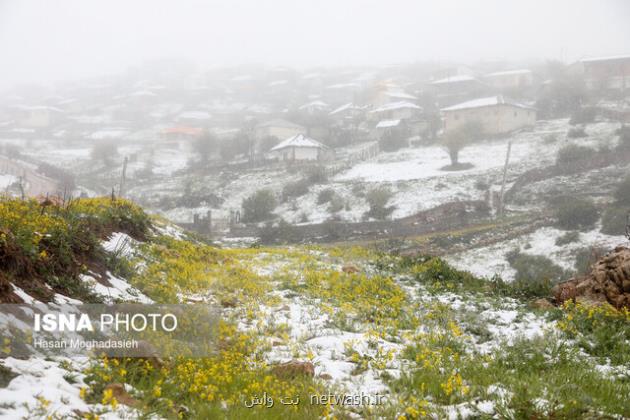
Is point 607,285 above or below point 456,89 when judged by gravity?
below

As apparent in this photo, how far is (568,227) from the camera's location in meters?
26.6

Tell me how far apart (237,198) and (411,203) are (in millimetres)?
18631

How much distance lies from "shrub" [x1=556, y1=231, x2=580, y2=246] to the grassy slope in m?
14.4

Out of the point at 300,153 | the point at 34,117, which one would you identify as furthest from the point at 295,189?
the point at 34,117

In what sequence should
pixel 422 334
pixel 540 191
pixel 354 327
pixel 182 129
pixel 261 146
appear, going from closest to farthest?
1. pixel 422 334
2. pixel 354 327
3. pixel 540 191
4. pixel 261 146
5. pixel 182 129

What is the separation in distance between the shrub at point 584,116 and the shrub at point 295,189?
32113mm

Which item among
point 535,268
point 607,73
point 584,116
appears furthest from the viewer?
point 607,73

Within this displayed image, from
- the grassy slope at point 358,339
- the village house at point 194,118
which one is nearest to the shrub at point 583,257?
the grassy slope at point 358,339

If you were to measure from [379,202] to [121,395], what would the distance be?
34081 millimetres

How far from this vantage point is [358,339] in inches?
288

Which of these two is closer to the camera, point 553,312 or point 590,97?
point 553,312

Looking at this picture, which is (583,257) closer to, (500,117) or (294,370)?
(294,370)

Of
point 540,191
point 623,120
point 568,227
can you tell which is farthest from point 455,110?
point 568,227

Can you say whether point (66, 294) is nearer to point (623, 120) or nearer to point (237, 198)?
point (237, 198)
